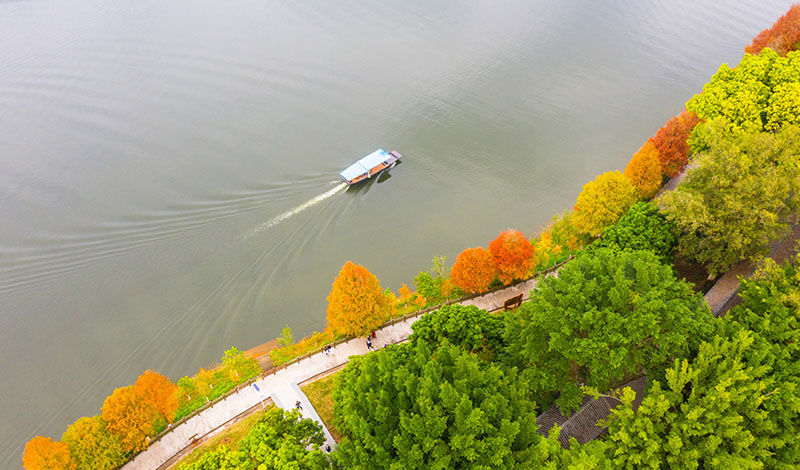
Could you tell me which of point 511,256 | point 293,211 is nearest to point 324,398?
point 511,256

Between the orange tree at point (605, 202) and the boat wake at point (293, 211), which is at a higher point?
the boat wake at point (293, 211)

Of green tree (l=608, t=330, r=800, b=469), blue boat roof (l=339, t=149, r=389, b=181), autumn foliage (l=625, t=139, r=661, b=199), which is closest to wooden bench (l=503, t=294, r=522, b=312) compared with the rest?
green tree (l=608, t=330, r=800, b=469)

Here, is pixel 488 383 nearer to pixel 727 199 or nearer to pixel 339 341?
pixel 339 341

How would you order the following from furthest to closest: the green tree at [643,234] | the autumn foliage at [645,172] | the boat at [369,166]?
1. the boat at [369,166]
2. the autumn foliage at [645,172]
3. the green tree at [643,234]

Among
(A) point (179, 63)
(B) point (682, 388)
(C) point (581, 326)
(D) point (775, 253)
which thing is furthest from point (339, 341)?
(A) point (179, 63)

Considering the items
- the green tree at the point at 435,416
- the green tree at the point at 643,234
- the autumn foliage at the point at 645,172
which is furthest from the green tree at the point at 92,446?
the autumn foliage at the point at 645,172

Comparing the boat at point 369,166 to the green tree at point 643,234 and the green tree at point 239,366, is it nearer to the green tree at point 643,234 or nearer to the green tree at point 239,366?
the green tree at point 239,366
